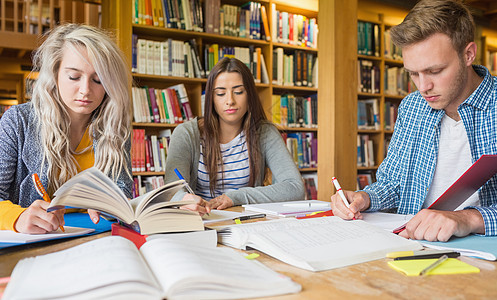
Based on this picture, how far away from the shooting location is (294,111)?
3.83 m

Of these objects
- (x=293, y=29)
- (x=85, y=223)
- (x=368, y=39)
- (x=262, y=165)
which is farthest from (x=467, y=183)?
(x=368, y=39)

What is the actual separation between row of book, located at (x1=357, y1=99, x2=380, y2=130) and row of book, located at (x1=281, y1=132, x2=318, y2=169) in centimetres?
67

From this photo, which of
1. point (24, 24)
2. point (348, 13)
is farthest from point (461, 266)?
point (24, 24)

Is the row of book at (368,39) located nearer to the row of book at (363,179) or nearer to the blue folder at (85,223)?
the row of book at (363,179)

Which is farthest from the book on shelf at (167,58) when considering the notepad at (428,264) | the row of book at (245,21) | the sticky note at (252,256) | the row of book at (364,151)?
the notepad at (428,264)

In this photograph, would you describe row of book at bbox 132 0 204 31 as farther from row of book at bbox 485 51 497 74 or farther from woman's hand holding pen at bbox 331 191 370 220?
row of book at bbox 485 51 497 74

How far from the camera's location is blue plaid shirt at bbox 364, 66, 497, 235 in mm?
1276

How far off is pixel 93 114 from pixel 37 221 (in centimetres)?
68

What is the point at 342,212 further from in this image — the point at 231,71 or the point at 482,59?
the point at 482,59

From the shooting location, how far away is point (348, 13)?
3033mm

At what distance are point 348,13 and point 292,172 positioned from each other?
171 centimetres

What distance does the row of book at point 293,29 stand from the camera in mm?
3721

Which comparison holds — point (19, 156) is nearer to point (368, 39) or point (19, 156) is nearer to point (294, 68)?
point (294, 68)

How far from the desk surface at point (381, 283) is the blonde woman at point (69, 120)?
653 millimetres
